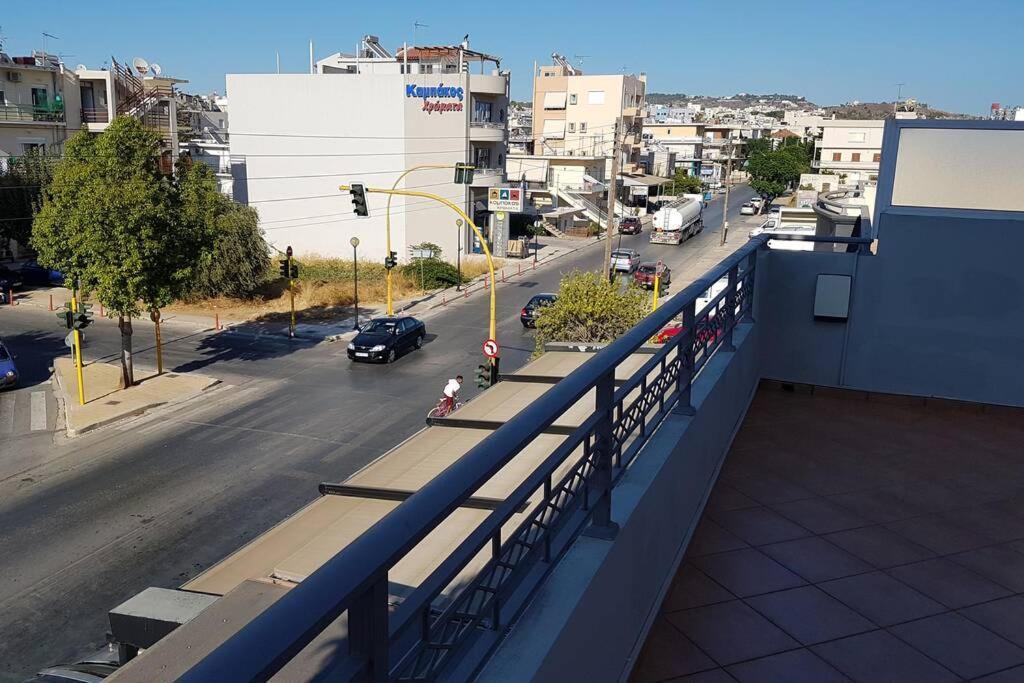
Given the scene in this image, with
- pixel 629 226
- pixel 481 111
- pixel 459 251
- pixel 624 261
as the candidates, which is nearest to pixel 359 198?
pixel 624 261

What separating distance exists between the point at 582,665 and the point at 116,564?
13580mm

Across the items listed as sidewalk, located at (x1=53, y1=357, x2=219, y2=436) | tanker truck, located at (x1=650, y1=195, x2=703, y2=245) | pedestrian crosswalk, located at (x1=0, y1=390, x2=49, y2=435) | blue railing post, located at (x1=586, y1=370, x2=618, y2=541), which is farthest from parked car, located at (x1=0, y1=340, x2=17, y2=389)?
tanker truck, located at (x1=650, y1=195, x2=703, y2=245)

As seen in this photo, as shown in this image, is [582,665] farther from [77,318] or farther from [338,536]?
[77,318]

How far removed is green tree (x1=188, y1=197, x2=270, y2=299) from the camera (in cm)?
3741

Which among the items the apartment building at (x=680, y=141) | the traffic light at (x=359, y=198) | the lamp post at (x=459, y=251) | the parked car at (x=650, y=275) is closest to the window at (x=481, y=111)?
the lamp post at (x=459, y=251)

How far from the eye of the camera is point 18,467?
18.9 meters

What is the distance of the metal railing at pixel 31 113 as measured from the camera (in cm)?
4581

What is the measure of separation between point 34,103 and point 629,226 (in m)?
40.1

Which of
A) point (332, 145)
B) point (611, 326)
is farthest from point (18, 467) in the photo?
point (332, 145)

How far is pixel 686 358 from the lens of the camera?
407cm

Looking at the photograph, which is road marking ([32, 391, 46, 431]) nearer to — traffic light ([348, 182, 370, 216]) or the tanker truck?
traffic light ([348, 182, 370, 216])

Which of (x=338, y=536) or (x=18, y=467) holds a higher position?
(x=338, y=536)

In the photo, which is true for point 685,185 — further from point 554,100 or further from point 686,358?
point 686,358

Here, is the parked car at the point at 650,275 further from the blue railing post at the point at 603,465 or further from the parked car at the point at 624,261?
the blue railing post at the point at 603,465
